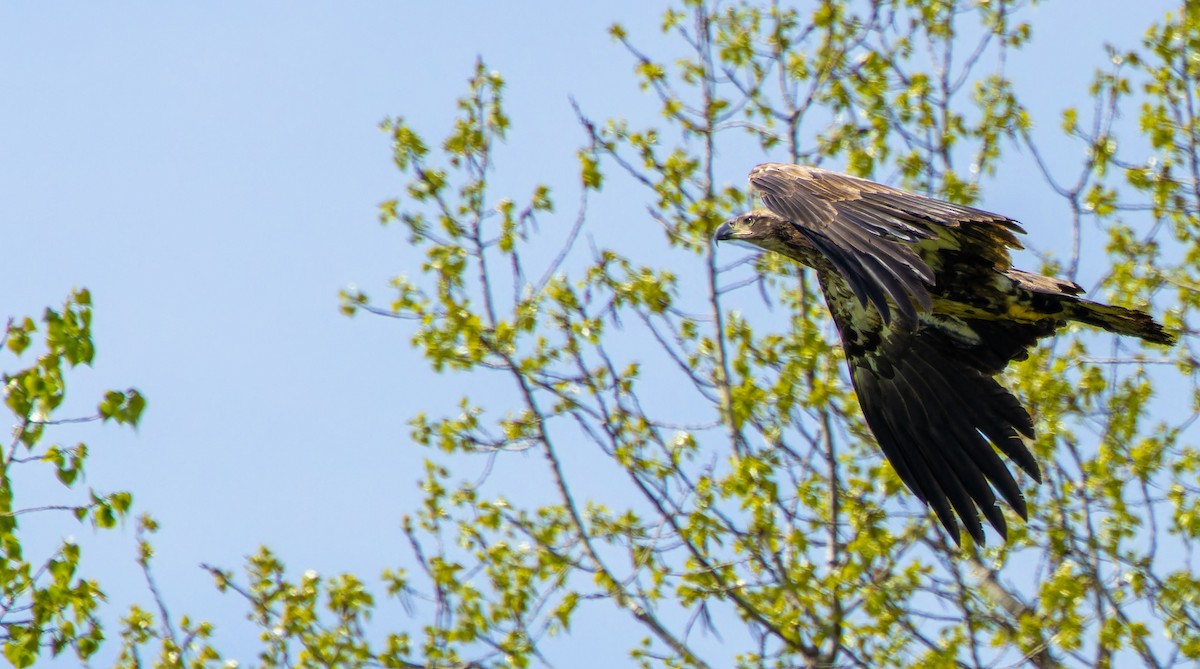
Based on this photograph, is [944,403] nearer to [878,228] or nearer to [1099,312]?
[1099,312]

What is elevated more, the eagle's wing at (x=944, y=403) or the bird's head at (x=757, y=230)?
the bird's head at (x=757, y=230)

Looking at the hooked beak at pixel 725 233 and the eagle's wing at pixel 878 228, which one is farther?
the hooked beak at pixel 725 233

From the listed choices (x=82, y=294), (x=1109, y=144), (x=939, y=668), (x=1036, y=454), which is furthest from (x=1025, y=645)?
(x=82, y=294)

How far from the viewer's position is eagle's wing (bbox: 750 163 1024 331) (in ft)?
23.5

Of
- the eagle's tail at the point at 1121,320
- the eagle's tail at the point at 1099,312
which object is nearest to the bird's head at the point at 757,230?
the eagle's tail at the point at 1099,312

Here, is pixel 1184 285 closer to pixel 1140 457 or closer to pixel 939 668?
pixel 1140 457

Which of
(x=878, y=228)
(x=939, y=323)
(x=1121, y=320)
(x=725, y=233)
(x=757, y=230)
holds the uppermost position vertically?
(x=725, y=233)

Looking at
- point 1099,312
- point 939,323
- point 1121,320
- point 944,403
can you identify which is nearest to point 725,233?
point 939,323

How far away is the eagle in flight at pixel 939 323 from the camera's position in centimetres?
775

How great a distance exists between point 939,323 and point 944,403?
520 millimetres

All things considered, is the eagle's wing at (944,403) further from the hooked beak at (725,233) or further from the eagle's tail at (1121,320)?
the hooked beak at (725,233)

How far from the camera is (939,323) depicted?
948 centimetres

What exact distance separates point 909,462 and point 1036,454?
1.40m

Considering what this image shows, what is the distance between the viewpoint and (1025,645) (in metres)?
9.10
